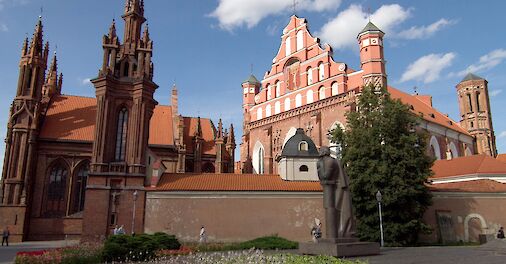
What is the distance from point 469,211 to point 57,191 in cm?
3483

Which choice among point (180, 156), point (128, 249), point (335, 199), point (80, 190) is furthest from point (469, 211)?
point (80, 190)

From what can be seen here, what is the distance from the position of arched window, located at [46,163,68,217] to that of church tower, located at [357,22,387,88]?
28529 millimetres

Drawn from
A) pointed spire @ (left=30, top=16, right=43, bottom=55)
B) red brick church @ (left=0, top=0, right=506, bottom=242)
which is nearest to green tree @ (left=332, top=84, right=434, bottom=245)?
red brick church @ (left=0, top=0, right=506, bottom=242)

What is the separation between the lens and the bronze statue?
13.2 metres

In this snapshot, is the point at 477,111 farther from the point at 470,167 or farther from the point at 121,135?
the point at 121,135

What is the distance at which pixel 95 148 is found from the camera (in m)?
27.6

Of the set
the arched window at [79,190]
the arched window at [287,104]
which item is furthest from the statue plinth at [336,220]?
the arched window at [287,104]

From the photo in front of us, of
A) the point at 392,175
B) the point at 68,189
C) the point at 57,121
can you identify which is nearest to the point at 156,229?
the point at 68,189

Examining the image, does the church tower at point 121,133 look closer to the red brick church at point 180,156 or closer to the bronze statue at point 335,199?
the red brick church at point 180,156

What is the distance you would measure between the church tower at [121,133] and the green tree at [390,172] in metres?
14.8

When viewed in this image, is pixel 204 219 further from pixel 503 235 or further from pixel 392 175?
pixel 503 235

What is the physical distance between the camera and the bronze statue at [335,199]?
43.2 ft

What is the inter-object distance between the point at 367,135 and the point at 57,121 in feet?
94.9

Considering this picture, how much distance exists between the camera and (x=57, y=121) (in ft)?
124
